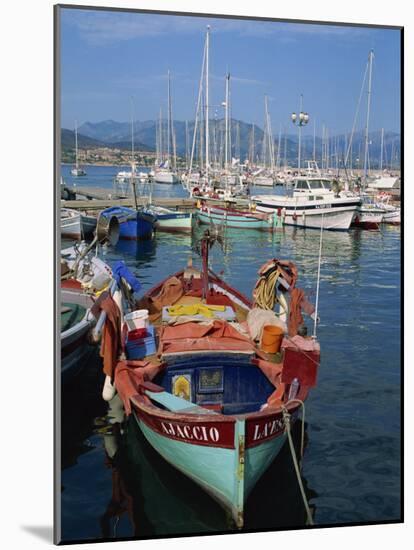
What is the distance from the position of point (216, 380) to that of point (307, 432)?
1099 mm

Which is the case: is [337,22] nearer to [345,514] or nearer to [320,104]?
[320,104]

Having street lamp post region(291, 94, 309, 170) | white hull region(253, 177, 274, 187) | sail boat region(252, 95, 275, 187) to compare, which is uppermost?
street lamp post region(291, 94, 309, 170)

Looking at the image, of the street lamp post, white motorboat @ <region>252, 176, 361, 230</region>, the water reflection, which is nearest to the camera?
the water reflection

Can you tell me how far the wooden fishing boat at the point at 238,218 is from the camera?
11.2 metres

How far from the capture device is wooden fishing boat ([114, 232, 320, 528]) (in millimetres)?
8188

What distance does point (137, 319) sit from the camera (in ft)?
31.8

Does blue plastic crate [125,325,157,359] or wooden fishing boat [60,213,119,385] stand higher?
wooden fishing boat [60,213,119,385]

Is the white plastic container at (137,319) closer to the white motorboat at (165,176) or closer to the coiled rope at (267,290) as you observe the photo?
the coiled rope at (267,290)

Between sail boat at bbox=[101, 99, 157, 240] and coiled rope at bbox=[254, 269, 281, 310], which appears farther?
sail boat at bbox=[101, 99, 157, 240]

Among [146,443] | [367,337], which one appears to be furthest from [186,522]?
[367,337]

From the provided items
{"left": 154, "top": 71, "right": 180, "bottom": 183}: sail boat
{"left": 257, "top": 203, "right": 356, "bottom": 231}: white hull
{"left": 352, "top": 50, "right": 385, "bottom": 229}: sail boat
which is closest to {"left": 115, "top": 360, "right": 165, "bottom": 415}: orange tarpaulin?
{"left": 154, "top": 71, "right": 180, "bottom": 183}: sail boat

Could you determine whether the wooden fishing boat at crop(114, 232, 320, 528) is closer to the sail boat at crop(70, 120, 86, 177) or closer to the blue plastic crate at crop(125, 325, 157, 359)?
the blue plastic crate at crop(125, 325, 157, 359)

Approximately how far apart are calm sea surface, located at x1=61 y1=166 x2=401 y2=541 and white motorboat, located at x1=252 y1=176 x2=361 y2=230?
67cm

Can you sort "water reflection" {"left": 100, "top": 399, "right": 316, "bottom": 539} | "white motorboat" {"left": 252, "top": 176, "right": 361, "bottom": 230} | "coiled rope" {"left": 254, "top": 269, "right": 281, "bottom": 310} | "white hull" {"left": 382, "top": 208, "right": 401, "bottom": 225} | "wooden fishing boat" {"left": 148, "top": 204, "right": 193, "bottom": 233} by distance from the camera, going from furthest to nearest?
"white motorboat" {"left": 252, "top": 176, "right": 361, "bottom": 230}, "wooden fishing boat" {"left": 148, "top": 204, "right": 193, "bottom": 233}, "coiled rope" {"left": 254, "top": 269, "right": 281, "bottom": 310}, "white hull" {"left": 382, "top": 208, "right": 401, "bottom": 225}, "water reflection" {"left": 100, "top": 399, "right": 316, "bottom": 539}
